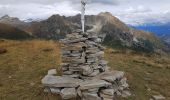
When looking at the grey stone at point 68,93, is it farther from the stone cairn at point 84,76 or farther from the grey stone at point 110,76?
the grey stone at point 110,76

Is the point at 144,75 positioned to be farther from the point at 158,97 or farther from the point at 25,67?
the point at 25,67

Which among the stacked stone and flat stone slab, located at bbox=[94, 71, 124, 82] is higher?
the stacked stone

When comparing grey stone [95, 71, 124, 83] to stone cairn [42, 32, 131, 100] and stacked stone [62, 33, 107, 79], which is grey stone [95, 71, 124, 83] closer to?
stone cairn [42, 32, 131, 100]

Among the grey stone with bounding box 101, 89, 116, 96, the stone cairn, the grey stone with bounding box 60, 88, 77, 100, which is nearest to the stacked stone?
the stone cairn

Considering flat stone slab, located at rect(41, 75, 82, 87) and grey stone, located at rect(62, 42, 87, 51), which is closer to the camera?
flat stone slab, located at rect(41, 75, 82, 87)

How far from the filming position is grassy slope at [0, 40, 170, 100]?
2405 cm

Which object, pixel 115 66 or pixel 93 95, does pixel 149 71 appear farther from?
pixel 93 95

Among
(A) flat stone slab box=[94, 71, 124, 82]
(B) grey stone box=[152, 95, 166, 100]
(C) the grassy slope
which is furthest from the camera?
(C) the grassy slope

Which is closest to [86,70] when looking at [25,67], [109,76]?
[109,76]

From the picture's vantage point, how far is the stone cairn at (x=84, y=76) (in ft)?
69.8

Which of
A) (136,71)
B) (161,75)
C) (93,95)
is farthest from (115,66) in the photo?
(93,95)

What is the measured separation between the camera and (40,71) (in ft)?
95.0

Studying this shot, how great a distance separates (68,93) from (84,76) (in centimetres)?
211

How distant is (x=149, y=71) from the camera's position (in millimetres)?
31781
